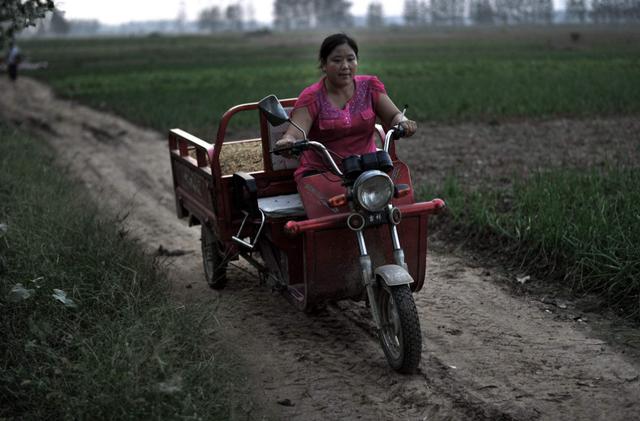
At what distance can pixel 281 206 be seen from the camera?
504cm

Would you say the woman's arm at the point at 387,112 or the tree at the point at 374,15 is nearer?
the woman's arm at the point at 387,112

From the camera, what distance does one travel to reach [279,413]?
4.03 metres

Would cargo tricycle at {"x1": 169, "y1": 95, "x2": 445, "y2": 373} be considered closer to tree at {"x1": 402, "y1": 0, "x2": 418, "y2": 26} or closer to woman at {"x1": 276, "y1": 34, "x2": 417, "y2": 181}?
woman at {"x1": 276, "y1": 34, "x2": 417, "y2": 181}

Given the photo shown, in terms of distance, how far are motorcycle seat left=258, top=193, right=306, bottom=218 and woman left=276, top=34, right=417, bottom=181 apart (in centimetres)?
22

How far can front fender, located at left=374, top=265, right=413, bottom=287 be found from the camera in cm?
424

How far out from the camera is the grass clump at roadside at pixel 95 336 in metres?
3.64

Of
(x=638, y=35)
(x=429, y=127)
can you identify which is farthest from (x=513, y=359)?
(x=638, y=35)

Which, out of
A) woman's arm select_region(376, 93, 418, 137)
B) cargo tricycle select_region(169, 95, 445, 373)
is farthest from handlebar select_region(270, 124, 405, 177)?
woman's arm select_region(376, 93, 418, 137)

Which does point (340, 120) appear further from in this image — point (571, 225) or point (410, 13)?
point (410, 13)

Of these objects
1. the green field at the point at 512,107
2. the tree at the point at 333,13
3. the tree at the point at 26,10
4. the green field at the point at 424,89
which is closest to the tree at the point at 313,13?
the tree at the point at 333,13

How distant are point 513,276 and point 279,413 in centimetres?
278

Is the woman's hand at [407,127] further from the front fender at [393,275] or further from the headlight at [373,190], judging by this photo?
the front fender at [393,275]

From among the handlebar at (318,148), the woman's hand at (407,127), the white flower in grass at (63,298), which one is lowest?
the white flower in grass at (63,298)

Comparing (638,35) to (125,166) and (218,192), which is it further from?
(218,192)
